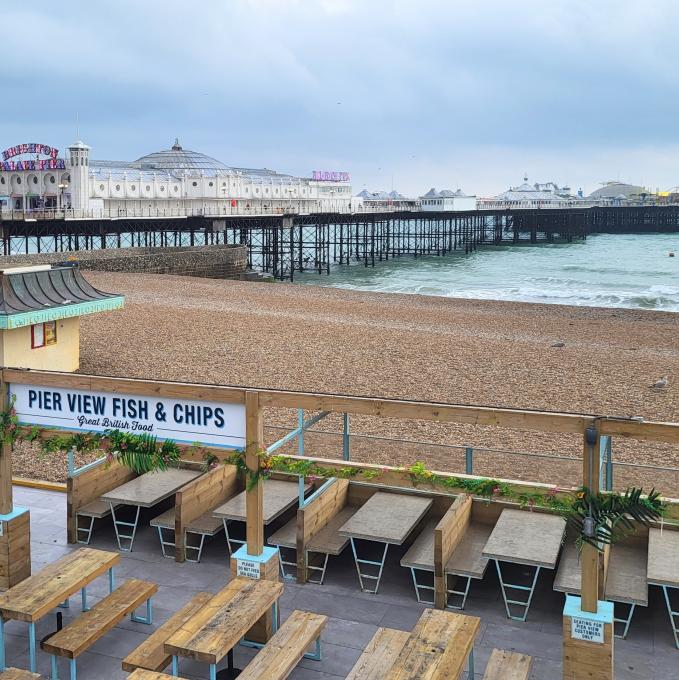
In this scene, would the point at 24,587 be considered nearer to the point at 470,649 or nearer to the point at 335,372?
the point at 470,649

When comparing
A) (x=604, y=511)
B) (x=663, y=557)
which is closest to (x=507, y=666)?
(x=604, y=511)

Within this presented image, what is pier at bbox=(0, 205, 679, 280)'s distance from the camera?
4775cm

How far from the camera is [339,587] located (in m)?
7.04

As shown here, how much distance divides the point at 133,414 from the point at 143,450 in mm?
261

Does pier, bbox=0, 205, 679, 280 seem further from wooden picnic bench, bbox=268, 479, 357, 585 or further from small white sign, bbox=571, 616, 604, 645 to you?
small white sign, bbox=571, 616, 604, 645

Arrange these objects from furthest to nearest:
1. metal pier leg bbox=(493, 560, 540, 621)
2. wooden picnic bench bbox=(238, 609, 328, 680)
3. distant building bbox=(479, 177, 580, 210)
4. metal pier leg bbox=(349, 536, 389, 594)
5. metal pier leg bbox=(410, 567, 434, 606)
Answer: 1. distant building bbox=(479, 177, 580, 210)
2. metal pier leg bbox=(349, 536, 389, 594)
3. metal pier leg bbox=(410, 567, 434, 606)
4. metal pier leg bbox=(493, 560, 540, 621)
5. wooden picnic bench bbox=(238, 609, 328, 680)

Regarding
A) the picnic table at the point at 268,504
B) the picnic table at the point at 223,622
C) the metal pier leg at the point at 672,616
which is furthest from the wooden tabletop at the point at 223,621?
the metal pier leg at the point at 672,616

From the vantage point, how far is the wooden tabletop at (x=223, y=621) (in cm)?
514

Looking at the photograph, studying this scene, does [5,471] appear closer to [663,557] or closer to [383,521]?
[383,521]

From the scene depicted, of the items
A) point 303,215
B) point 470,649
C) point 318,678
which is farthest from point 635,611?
point 303,215

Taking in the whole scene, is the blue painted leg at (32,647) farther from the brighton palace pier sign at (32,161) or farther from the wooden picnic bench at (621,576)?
the brighton palace pier sign at (32,161)

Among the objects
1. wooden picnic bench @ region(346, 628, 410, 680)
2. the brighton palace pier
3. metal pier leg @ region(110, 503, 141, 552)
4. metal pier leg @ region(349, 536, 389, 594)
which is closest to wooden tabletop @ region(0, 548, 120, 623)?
metal pier leg @ region(110, 503, 141, 552)

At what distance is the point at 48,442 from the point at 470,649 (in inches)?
129

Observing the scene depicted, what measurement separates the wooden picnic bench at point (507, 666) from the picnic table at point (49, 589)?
2.75m
